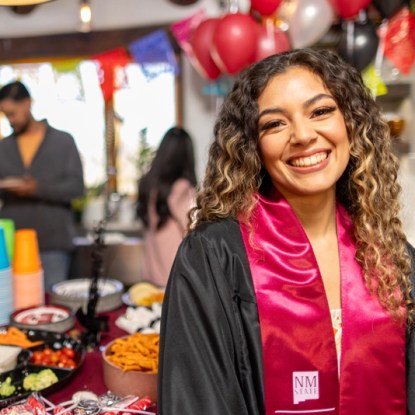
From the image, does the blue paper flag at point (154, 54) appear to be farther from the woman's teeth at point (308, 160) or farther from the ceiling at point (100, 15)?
the woman's teeth at point (308, 160)

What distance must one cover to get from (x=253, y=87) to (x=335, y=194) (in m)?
0.41

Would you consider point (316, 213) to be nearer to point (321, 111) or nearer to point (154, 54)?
point (321, 111)

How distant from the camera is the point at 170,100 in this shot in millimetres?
4859

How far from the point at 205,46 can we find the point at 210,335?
111 inches

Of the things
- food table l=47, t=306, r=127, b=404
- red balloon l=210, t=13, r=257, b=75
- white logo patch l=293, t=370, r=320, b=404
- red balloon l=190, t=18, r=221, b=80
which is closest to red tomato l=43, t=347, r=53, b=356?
food table l=47, t=306, r=127, b=404

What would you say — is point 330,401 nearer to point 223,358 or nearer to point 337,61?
point 223,358

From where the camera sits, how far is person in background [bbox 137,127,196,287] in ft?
10.5

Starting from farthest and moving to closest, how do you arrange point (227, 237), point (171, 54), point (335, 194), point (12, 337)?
point (171, 54) < point (12, 337) < point (335, 194) < point (227, 237)

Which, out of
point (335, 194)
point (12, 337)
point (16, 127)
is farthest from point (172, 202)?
point (335, 194)

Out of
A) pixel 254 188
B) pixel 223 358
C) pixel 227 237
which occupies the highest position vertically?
pixel 254 188

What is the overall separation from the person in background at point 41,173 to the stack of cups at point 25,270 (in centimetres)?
96

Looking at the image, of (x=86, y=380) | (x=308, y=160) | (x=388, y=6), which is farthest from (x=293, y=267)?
(x=388, y=6)

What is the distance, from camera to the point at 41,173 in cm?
319

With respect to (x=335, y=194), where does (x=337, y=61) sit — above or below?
above
